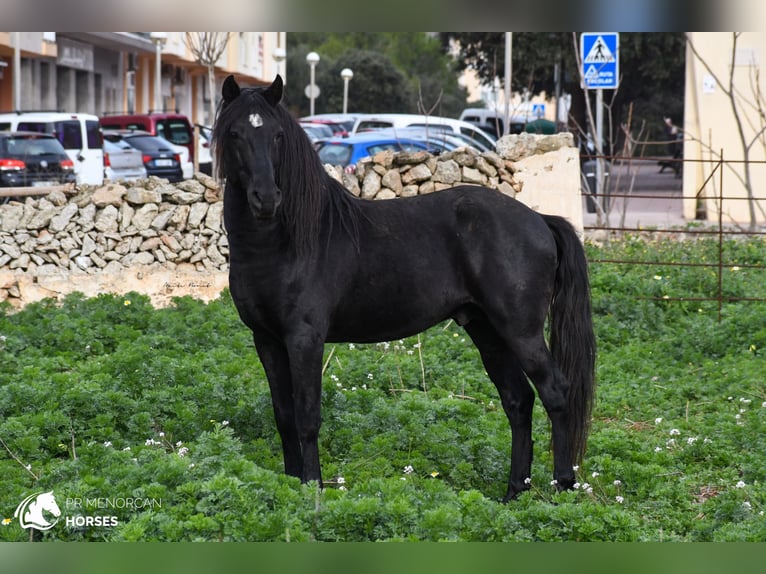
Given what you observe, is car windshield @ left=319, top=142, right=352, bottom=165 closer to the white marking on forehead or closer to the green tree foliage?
the white marking on forehead

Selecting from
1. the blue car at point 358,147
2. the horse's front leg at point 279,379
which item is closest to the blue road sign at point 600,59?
the blue car at point 358,147

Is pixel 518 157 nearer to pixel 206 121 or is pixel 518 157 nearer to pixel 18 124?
pixel 18 124

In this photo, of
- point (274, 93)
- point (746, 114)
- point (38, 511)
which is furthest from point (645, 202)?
point (38, 511)

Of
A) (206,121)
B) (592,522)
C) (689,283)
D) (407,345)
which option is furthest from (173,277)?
(206,121)

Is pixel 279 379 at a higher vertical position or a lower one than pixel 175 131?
lower

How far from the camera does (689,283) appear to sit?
12750 mm

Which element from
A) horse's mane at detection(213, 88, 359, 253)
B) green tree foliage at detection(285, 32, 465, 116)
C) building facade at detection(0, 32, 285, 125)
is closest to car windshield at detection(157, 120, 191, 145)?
building facade at detection(0, 32, 285, 125)

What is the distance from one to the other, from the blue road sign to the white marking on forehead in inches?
411

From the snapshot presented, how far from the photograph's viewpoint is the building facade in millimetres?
35438

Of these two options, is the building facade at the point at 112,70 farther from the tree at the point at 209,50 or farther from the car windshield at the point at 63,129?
the car windshield at the point at 63,129

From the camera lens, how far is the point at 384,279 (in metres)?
6.07

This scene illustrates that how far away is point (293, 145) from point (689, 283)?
813cm

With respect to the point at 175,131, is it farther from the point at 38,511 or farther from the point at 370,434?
the point at 38,511

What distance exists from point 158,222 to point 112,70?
37.1 m
